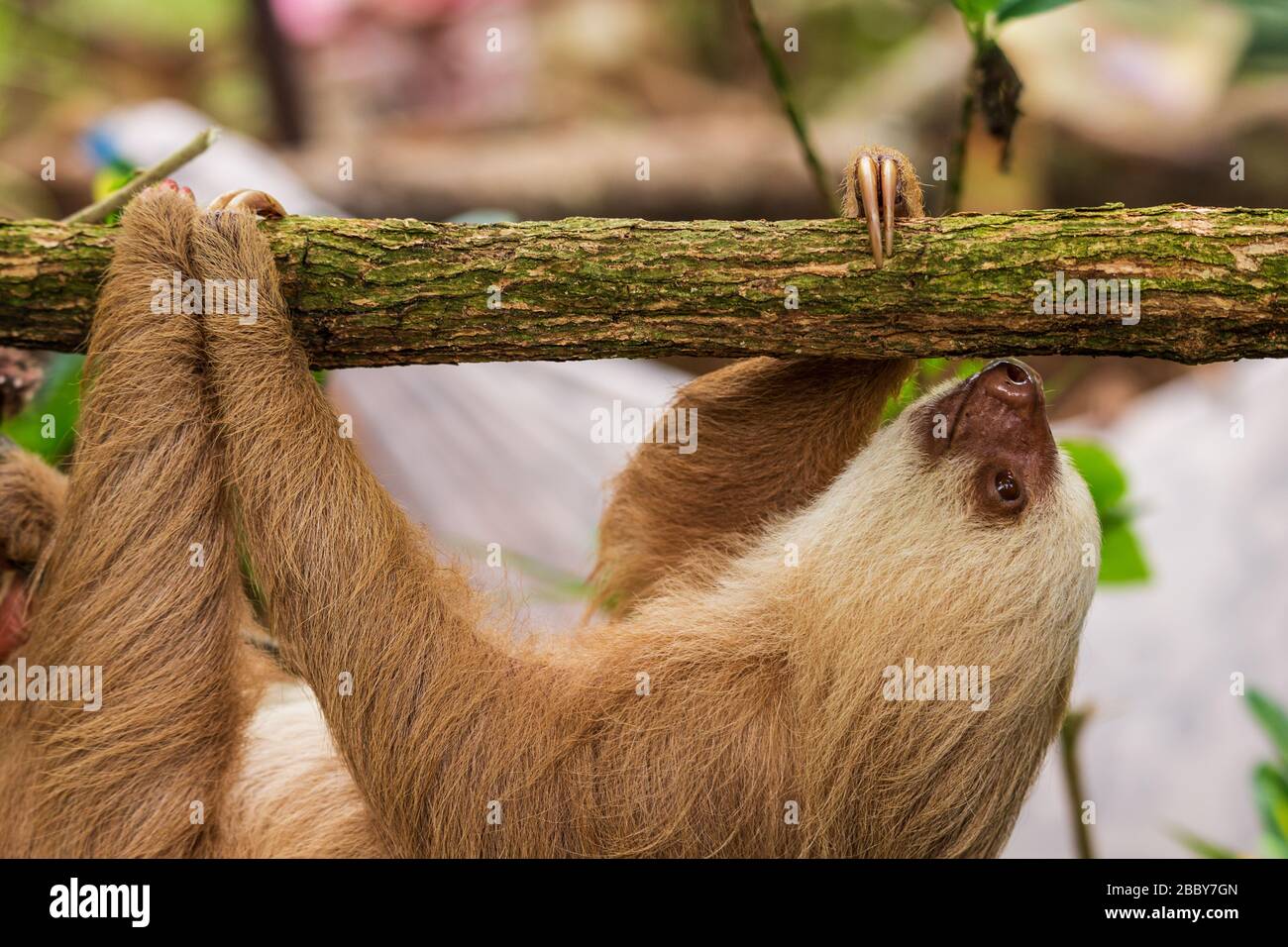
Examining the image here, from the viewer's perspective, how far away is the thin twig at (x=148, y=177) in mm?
3379

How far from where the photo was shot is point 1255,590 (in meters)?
6.80

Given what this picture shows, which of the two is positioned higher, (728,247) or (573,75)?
(573,75)

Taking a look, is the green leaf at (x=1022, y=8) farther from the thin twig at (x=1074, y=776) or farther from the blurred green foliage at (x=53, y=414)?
the blurred green foliage at (x=53, y=414)

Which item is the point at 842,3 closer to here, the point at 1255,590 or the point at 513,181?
the point at 513,181

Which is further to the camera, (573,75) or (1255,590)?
(573,75)

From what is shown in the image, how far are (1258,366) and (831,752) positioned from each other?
5.70 m

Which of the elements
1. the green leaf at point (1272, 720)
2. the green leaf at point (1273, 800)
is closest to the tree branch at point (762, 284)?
the green leaf at point (1272, 720)

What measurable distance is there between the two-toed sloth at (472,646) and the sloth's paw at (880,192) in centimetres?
3

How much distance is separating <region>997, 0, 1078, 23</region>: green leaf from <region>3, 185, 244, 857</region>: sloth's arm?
2.44 metres

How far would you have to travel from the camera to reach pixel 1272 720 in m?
4.29

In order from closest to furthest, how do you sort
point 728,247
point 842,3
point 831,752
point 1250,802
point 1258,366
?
point 728,247, point 831,752, point 1250,802, point 1258,366, point 842,3

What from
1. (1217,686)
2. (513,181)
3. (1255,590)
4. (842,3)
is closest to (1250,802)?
(1217,686)

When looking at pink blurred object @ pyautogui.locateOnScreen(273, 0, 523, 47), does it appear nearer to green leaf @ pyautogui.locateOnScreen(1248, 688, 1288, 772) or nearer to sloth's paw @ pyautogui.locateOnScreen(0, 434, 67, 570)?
sloth's paw @ pyautogui.locateOnScreen(0, 434, 67, 570)

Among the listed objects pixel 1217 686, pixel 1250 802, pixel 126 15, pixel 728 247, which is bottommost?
pixel 1250 802
